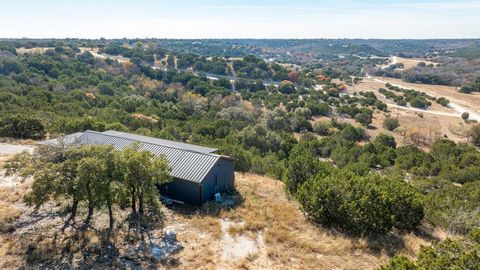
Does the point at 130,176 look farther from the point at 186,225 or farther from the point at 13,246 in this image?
the point at 13,246

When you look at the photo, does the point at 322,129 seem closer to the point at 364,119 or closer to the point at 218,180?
the point at 364,119

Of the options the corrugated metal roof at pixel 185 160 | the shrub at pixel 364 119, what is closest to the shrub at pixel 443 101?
the shrub at pixel 364 119

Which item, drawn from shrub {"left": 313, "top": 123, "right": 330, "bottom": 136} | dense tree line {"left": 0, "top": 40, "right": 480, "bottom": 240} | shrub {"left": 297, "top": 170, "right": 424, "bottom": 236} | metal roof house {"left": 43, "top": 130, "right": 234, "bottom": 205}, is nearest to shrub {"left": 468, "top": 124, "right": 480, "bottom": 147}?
dense tree line {"left": 0, "top": 40, "right": 480, "bottom": 240}

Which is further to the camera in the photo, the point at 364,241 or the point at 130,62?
the point at 130,62

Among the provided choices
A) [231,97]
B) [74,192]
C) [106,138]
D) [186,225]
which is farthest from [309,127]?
[74,192]

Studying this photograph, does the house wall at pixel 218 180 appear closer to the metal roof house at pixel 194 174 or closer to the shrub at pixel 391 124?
the metal roof house at pixel 194 174
